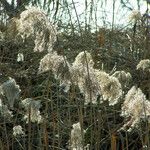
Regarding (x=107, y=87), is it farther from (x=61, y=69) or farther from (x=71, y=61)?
(x=71, y=61)

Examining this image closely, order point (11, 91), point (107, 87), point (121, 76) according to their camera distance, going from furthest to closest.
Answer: point (121, 76) < point (107, 87) < point (11, 91)

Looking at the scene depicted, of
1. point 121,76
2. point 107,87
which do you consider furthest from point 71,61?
point 107,87

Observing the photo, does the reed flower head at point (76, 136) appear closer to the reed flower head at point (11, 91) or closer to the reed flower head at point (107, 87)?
the reed flower head at point (107, 87)

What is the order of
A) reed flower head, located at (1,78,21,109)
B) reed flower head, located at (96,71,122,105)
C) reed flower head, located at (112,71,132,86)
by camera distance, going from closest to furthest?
1. reed flower head, located at (1,78,21,109)
2. reed flower head, located at (96,71,122,105)
3. reed flower head, located at (112,71,132,86)

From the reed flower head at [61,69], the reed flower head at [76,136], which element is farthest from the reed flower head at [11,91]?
the reed flower head at [76,136]

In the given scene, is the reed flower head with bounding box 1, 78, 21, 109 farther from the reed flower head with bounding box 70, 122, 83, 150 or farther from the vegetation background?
the vegetation background

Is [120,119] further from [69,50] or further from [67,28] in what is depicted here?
[67,28]

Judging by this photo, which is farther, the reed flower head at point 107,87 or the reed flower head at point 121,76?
the reed flower head at point 121,76

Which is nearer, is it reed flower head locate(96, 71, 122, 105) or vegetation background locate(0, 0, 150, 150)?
reed flower head locate(96, 71, 122, 105)

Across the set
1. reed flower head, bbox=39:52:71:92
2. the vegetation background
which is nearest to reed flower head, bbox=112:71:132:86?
the vegetation background

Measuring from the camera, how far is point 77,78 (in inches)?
64.6

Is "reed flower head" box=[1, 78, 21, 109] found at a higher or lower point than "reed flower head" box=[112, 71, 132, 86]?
lower

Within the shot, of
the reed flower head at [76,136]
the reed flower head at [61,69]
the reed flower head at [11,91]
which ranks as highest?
the reed flower head at [61,69]

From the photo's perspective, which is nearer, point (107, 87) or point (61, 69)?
point (61, 69)
